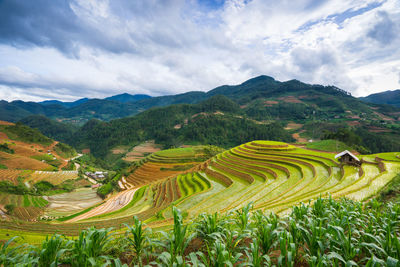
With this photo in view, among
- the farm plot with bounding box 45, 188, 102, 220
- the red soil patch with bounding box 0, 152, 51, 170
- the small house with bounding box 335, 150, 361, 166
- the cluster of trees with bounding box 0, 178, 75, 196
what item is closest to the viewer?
the small house with bounding box 335, 150, 361, 166

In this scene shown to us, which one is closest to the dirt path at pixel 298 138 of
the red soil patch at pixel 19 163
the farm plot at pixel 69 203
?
the farm plot at pixel 69 203

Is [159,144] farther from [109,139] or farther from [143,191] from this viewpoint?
[143,191]

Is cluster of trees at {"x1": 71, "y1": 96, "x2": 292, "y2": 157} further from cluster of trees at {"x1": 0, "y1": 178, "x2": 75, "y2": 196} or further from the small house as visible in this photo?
the small house

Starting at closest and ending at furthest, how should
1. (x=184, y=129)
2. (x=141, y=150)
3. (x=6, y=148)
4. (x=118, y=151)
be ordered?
(x=6, y=148), (x=141, y=150), (x=118, y=151), (x=184, y=129)

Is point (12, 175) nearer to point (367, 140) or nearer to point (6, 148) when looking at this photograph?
point (6, 148)

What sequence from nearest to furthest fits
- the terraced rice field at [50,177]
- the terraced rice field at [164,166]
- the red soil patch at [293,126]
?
the terraced rice field at [164,166] → the terraced rice field at [50,177] → the red soil patch at [293,126]

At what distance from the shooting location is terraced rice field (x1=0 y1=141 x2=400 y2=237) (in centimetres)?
1316

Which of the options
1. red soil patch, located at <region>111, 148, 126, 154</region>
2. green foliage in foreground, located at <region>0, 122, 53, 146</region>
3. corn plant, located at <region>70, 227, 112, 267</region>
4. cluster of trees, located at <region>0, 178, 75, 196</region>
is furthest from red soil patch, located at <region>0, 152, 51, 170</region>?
corn plant, located at <region>70, 227, 112, 267</region>

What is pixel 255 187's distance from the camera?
18.2m

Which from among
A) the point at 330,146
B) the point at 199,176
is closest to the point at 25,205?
the point at 199,176

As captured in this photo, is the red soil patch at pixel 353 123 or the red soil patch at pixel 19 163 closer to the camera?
the red soil patch at pixel 19 163

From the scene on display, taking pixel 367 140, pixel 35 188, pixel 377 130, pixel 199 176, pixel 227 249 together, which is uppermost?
pixel 377 130

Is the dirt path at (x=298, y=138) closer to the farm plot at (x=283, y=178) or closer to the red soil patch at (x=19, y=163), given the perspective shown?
the farm plot at (x=283, y=178)

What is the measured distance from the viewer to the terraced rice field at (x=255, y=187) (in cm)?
1316
